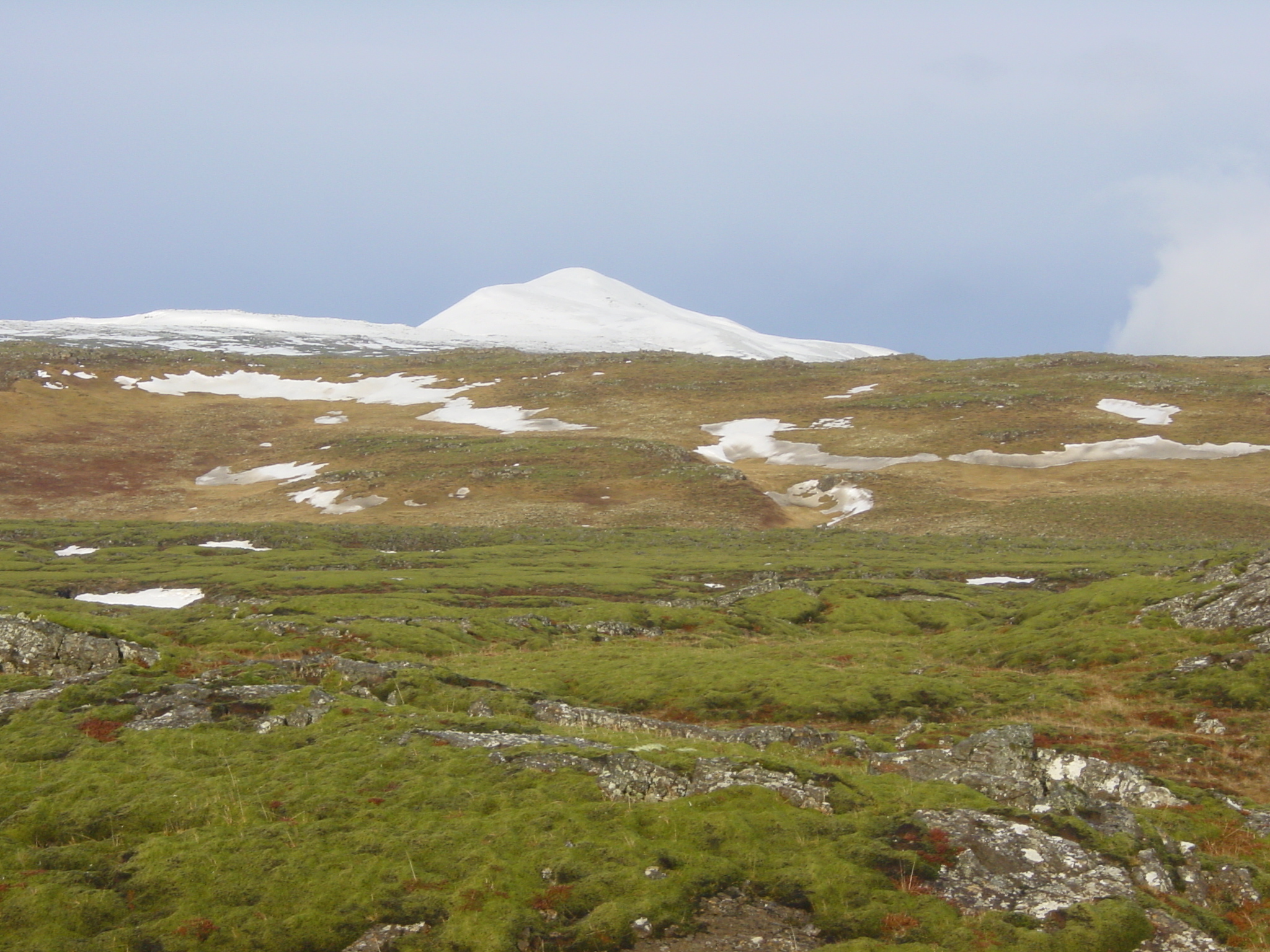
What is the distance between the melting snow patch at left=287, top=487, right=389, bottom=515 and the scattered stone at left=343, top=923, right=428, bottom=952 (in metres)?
88.1

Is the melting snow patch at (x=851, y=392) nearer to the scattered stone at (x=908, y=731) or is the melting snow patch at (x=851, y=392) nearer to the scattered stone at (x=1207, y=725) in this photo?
the scattered stone at (x=1207, y=725)

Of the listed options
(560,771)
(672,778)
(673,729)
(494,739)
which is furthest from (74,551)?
(672,778)

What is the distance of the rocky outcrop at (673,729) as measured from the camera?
25266 millimetres

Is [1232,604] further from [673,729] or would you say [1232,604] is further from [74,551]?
[74,551]

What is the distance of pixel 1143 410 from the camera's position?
119250 mm

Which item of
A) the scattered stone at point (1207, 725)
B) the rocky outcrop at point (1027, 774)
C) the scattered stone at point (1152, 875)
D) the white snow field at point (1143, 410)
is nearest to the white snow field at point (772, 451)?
the white snow field at point (1143, 410)

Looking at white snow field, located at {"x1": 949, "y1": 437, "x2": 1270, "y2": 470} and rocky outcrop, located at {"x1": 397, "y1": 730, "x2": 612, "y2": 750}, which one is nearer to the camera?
rocky outcrop, located at {"x1": 397, "y1": 730, "x2": 612, "y2": 750}

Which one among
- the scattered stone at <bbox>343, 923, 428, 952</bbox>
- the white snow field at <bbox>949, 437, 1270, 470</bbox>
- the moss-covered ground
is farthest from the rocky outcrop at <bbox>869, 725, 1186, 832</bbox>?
the white snow field at <bbox>949, 437, 1270, 470</bbox>

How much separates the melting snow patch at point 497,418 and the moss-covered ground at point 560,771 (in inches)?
2867

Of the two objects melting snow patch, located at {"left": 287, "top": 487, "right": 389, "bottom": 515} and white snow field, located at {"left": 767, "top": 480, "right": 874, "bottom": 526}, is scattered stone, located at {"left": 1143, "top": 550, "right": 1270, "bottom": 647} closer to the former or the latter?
white snow field, located at {"left": 767, "top": 480, "right": 874, "bottom": 526}

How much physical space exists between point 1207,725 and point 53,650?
125 ft

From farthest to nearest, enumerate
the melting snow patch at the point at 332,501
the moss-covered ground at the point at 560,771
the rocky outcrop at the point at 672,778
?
the melting snow patch at the point at 332,501
the rocky outcrop at the point at 672,778
the moss-covered ground at the point at 560,771

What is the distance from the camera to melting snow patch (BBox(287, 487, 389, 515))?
9769 cm

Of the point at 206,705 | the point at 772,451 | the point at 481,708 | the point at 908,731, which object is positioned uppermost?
the point at 772,451
